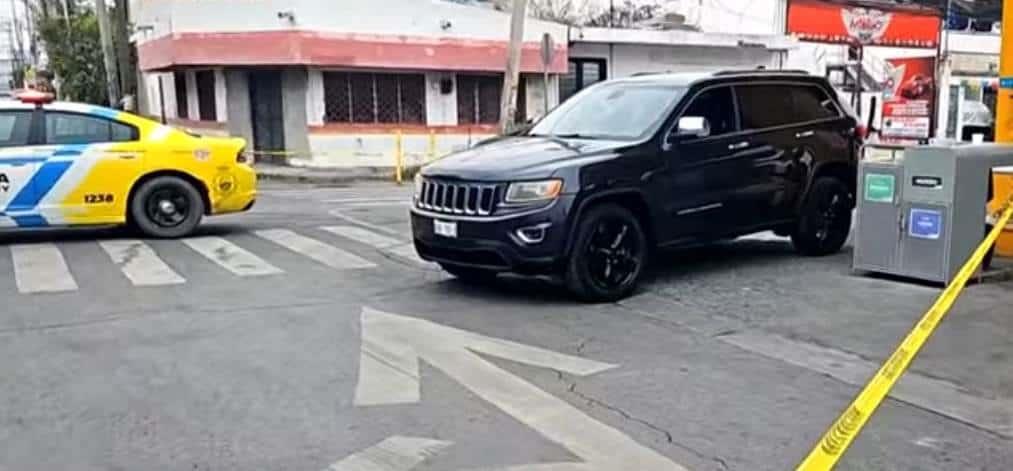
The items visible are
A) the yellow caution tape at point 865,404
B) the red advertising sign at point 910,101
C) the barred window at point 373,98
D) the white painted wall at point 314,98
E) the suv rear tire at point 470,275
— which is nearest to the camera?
the yellow caution tape at point 865,404

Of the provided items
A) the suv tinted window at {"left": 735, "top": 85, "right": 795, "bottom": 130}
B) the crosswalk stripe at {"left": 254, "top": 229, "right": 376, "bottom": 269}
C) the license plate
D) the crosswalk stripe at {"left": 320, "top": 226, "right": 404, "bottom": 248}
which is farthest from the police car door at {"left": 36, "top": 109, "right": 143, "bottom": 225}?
the suv tinted window at {"left": 735, "top": 85, "right": 795, "bottom": 130}

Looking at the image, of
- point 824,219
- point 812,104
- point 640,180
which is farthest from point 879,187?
point 640,180

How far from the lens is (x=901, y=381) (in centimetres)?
589

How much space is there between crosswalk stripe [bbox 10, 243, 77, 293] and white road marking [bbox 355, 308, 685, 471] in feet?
10.2

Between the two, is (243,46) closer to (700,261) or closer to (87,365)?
(700,261)

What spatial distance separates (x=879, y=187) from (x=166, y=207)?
25.5 feet

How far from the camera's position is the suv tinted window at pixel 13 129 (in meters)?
10.9

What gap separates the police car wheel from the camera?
1151 cm

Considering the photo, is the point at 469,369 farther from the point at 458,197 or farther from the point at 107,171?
the point at 107,171

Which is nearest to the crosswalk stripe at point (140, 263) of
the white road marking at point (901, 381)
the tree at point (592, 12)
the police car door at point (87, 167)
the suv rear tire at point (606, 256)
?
the police car door at point (87, 167)

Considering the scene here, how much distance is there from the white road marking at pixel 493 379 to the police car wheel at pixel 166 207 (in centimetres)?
486

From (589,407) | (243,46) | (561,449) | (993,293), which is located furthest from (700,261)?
(243,46)

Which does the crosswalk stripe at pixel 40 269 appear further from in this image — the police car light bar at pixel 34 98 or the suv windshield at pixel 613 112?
the suv windshield at pixel 613 112

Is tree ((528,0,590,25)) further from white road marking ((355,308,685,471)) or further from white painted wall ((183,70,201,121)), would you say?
white road marking ((355,308,685,471))
